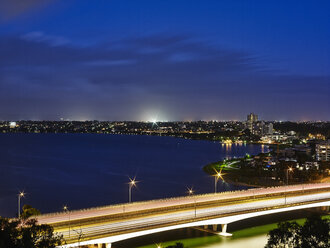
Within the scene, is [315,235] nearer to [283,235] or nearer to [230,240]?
[283,235]

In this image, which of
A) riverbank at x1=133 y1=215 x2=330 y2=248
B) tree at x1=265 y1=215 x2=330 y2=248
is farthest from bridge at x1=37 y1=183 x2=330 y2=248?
tree at x1=265 y1=215 x2=330 y2=248

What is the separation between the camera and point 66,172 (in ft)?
142

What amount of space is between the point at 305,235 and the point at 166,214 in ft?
20.5

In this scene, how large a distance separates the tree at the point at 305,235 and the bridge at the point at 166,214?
4.67 meters

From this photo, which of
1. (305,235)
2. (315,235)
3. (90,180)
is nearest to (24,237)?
(305,235)

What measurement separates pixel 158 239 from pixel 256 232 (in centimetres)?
497

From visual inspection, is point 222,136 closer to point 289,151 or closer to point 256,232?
point 289,151

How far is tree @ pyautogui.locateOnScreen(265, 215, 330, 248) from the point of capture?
1106 cm

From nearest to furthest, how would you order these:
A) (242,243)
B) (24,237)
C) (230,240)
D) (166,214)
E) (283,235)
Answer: (24,237) → (283,235) → (166,214) → (242,243) → (230,240)

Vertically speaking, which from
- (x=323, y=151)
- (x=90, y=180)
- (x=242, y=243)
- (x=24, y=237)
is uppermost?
(x=24, y=237)

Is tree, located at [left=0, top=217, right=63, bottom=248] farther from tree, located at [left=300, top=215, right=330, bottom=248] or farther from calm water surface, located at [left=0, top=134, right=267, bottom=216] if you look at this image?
calm water surface, located at [left=0, top=134, right=267, bottom=216]

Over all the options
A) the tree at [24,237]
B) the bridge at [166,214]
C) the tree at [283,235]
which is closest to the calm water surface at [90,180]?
the bridge at [166,214]

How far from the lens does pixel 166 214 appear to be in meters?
16.2

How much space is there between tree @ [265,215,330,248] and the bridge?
467cm
